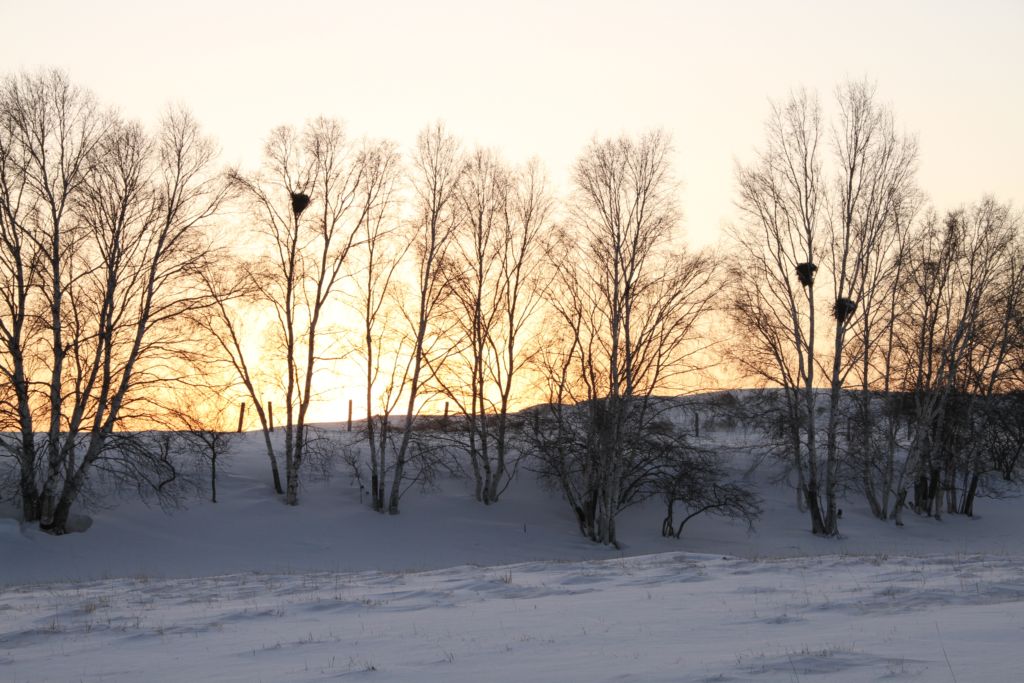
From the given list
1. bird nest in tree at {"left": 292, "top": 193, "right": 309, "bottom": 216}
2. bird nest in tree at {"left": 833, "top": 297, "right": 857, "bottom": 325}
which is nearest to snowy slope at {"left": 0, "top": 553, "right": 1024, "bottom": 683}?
bird nest in tree at {"left": 833, "top": 297, "right": 857, "bottom": 325}

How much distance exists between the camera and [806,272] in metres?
28.4

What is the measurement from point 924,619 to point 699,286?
1966 centimetres

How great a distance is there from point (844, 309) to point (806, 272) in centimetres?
165

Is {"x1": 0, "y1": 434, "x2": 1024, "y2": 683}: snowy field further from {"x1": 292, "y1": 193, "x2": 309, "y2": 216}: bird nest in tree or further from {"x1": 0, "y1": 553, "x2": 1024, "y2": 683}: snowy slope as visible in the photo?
{"x1": 292, "y1": 193, "x2": 309, "y2": 216}: bird nest in tree

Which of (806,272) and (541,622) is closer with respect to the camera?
Answer: (541,622)

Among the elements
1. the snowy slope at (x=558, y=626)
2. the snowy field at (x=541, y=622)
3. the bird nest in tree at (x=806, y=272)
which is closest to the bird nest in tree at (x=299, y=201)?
the snowy field at (x=541, y=622)

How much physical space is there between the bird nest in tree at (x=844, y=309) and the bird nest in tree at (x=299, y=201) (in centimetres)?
1658

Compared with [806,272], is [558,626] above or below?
below

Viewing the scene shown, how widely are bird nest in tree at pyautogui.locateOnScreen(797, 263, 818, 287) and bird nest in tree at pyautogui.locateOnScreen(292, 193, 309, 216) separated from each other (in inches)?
598

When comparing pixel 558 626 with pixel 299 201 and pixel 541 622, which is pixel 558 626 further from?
pixel 299 201

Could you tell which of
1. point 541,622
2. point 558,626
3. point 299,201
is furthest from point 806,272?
point 558,626

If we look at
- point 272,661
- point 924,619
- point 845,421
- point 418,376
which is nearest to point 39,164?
point 418,376

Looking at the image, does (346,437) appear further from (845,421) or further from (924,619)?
(924,619)

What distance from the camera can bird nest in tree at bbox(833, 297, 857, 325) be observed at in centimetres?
2862
